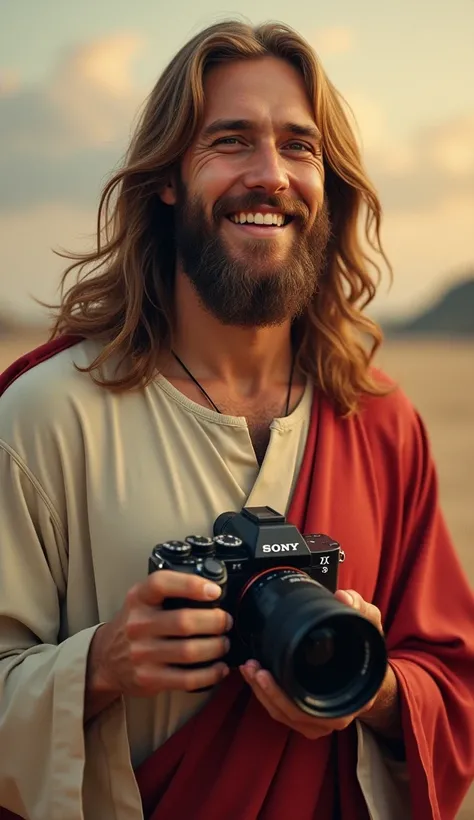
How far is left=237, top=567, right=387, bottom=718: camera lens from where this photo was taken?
44.4 inches

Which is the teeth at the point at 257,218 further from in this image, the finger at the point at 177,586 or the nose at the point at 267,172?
the finger at the point at 177,586

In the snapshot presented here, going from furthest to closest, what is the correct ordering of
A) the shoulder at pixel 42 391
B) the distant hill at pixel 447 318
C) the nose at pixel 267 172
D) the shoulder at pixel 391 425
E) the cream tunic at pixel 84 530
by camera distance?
1. the distant hill at pixel 447 318
2. the shoulder at pixel 391 425
3. the nose at pixel 267 172
4. the shoulder at pixel 42 391
5. the cream tunic at pixel 84 530

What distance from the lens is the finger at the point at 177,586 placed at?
1202 millimetres

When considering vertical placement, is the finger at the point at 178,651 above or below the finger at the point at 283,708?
above

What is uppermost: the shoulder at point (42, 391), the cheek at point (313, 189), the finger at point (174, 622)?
the cheek at point (313, 189)

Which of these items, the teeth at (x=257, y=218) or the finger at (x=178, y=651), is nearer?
the finger at (x=178, y=651)

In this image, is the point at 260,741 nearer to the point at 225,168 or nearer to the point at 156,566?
the point at 156,566

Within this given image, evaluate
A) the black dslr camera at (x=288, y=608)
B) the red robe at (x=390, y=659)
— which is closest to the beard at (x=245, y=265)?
the red robe at (x=390, y=659)

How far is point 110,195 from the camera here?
72.4 inches

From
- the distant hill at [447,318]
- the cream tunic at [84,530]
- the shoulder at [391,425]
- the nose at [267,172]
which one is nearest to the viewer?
the cream tunic at [84,530]

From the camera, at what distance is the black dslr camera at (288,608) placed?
3.76ft

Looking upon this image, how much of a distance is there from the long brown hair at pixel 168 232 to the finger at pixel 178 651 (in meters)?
0.50

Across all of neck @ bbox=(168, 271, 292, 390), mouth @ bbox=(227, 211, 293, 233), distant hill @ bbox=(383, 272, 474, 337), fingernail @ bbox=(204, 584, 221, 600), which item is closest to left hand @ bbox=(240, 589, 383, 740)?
fingernail @ bbox=(204, 584, 221, 600)

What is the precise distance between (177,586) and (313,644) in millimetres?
210
